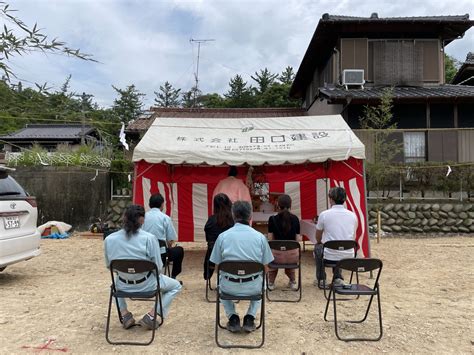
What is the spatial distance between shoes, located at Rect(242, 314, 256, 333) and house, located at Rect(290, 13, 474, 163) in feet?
30.9

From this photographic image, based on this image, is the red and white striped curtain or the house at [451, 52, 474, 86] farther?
the house at [451, 52, 474, 86]

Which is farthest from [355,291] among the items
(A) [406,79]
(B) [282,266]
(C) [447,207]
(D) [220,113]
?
(D) [220,113]

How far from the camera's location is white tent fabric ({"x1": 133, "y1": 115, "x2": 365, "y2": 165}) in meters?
5.90

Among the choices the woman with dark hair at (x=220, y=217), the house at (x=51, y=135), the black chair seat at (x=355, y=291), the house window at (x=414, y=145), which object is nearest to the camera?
the black chair seat at (x=355, y=291)

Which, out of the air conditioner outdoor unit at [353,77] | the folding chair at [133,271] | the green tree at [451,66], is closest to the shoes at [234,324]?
the folding chair at [133,271]

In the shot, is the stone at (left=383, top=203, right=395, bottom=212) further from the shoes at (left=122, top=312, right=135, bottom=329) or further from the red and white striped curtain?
the shoes at (left=122, top=312, right=135, bottom=329)

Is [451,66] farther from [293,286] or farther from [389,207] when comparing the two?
[293,286]

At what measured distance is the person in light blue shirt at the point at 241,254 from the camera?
11.1ft

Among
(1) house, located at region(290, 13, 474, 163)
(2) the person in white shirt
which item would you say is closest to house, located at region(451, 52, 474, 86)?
(1) house, located at region(290, 13, 474, 163)

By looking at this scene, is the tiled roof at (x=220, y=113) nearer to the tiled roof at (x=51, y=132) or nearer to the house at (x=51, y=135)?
the house at (x=51, y=135)

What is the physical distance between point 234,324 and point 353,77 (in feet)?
36.9

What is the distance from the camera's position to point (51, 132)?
26.5 m

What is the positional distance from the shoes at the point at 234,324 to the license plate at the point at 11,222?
304 centimetres

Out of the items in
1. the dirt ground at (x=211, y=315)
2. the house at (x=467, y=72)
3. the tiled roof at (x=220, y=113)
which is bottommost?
the dirt ground at (x=211, y=315)
